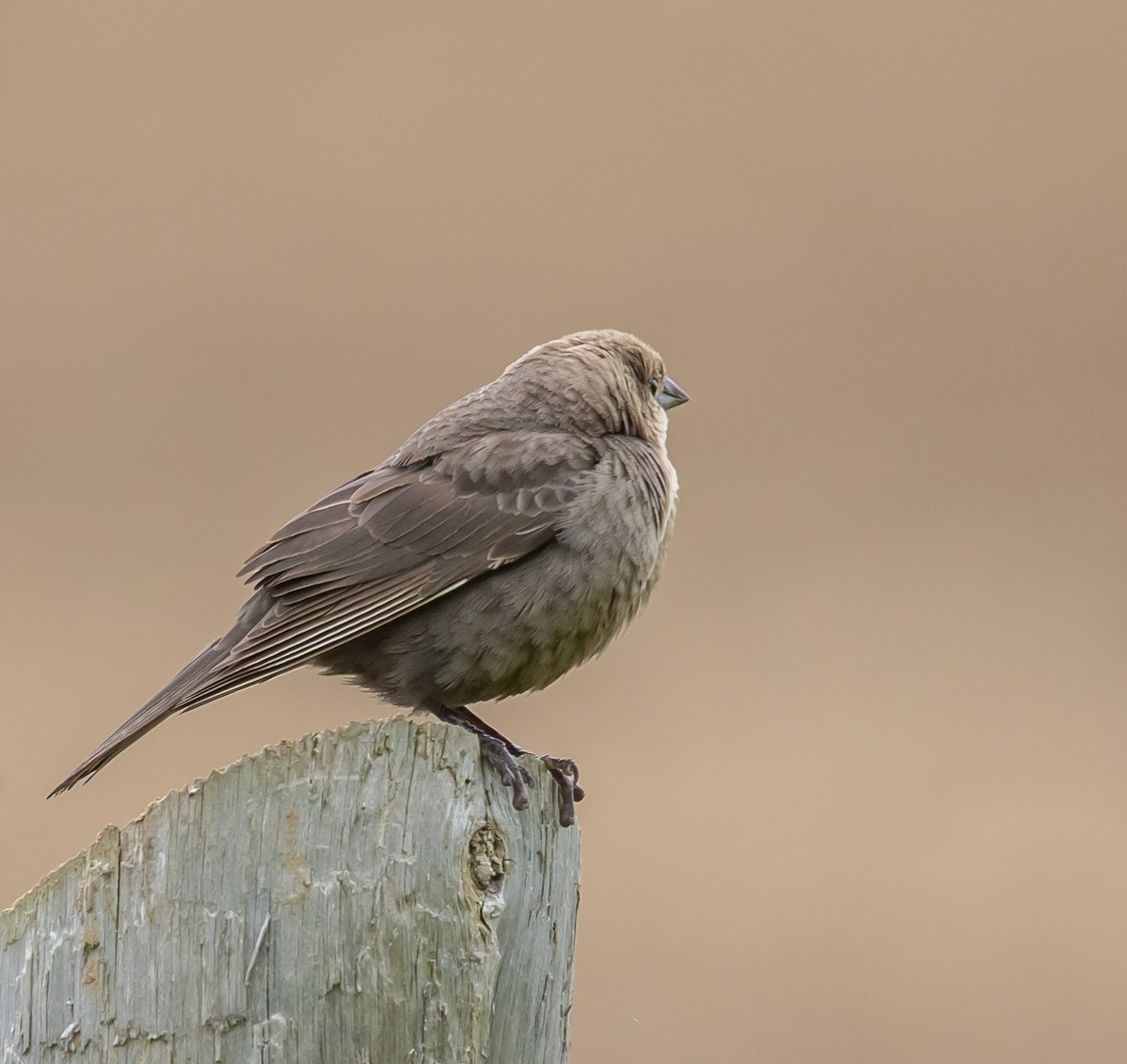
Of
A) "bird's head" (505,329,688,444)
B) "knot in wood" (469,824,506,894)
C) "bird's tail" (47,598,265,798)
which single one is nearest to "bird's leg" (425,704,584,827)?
"knot in wood" (469,824,506,894)

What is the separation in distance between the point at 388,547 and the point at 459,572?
197 mm

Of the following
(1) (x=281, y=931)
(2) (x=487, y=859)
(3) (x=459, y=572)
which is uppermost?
(3) (x=459, y=572)

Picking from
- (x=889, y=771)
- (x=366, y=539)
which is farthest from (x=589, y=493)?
(x=889, y=771)

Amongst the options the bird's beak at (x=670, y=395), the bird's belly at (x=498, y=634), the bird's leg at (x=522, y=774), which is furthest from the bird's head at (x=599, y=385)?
the bird's leg at (x=522, y=774)

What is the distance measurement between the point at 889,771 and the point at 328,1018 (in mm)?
5768

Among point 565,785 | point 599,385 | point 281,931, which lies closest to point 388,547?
point 599,385

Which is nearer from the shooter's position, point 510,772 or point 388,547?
point 510,772

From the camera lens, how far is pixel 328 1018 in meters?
2.48

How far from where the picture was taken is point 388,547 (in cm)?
427

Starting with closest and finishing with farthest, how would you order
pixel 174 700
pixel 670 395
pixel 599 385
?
pixel 174 700 → pixel 599 385 → pixel 670 395

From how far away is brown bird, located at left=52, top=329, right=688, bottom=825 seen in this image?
4.11m

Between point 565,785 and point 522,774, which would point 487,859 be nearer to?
point 522,774

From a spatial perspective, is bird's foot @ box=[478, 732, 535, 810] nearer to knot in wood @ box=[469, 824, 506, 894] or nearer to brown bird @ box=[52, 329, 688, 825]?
knot in wood @ box=[469, 824, 506, 894]

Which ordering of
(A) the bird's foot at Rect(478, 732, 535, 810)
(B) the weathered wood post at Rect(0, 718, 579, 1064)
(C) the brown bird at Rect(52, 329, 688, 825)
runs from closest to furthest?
(B) the weathered wood post at Rect(0, 718, 579, 1064) → (A) the bird's foot at Rect(478, 732, 535, 810) → (C) the brown bird at Rect(52, 329, 688, 825)
